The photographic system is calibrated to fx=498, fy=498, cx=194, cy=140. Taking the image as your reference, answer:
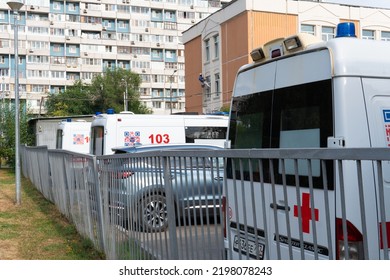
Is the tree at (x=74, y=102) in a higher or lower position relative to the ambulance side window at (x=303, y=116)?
higher

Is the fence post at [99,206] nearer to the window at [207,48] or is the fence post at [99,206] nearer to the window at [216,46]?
the window at [216,46]

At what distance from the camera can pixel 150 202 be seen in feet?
13.9

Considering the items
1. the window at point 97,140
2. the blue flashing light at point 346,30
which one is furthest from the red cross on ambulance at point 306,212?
the window at point 97,140

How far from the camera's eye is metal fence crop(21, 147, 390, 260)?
211 cm

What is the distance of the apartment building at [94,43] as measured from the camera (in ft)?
247

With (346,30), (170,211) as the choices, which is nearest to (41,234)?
(170,211)

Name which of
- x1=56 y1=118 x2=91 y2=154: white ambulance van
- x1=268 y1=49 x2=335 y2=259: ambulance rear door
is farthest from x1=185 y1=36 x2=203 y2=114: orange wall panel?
x1=268 y1=49 x2=335 y2=259: ambulance rear door

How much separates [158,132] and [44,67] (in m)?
67.1

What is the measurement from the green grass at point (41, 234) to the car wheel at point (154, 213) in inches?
105

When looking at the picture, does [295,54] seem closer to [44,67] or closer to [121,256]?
[121,256]

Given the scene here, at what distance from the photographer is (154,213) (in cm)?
418

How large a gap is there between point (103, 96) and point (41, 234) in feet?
201

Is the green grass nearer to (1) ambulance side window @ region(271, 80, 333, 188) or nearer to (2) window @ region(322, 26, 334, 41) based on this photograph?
(1) ambulance side window @ region(271, 80, 333, 188)

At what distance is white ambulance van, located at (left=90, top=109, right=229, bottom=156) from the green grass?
7.28ft
